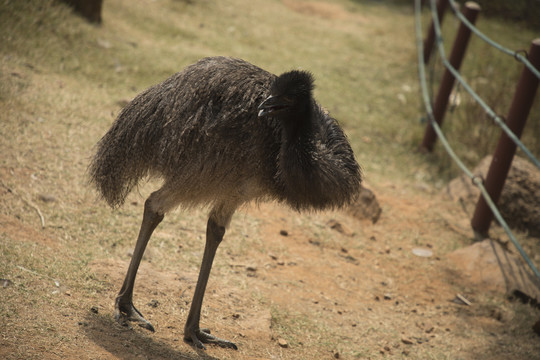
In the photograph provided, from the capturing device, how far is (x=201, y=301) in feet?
11.7

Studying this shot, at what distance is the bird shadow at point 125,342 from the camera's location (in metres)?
3.13

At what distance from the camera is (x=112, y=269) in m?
3.97

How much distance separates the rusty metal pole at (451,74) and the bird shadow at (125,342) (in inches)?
200

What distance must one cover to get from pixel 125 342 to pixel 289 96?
161cm

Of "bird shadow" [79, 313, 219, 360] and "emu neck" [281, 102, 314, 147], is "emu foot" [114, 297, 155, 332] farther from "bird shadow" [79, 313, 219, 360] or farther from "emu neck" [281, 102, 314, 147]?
"emu neck" [281, 102, 314, 147]

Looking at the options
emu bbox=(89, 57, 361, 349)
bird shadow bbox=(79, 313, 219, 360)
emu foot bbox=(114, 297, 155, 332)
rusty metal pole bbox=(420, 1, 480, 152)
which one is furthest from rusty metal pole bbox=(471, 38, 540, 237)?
emu foot bbox=(114, 297, 155, 332)

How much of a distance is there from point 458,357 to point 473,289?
3.56 feet

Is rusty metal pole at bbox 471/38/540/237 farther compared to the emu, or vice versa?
rusty metal pole at bbox 471/38/540/237

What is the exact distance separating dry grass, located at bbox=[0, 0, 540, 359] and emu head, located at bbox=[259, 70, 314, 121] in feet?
4.86

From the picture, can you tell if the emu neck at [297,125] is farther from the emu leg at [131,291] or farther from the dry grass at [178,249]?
the dry grass at [178,249]

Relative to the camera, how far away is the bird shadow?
313cm

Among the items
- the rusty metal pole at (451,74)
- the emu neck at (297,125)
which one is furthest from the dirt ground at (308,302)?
the rusty metal pole at (451,74)

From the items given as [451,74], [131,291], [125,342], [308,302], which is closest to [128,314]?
[131,291]

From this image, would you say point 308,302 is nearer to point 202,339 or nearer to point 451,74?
point 202,339
